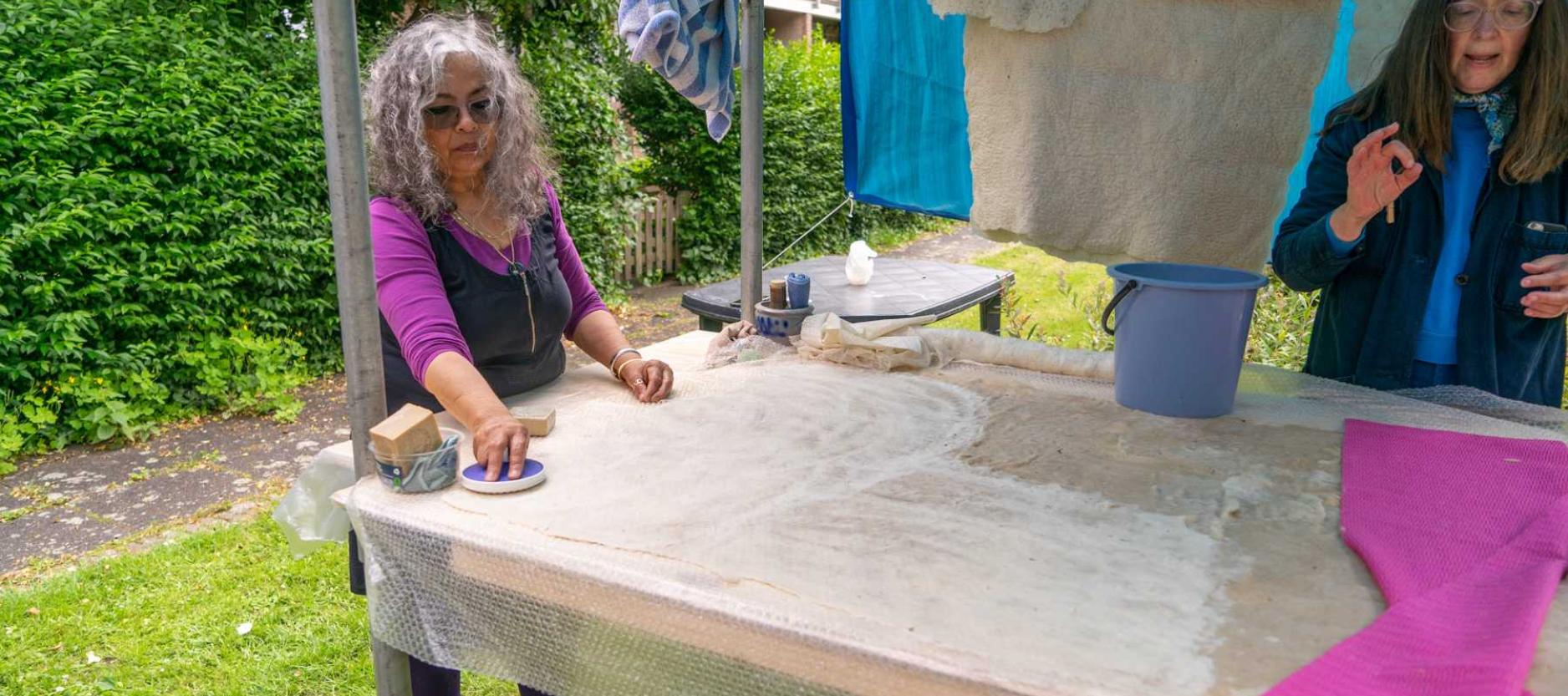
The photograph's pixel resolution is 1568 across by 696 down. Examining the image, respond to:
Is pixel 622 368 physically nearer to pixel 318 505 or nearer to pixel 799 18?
pixel 318 505

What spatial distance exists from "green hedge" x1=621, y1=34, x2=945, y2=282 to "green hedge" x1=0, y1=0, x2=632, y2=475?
3.07 meters

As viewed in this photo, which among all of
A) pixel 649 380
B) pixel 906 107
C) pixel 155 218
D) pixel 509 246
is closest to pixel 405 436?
pixel 649 380

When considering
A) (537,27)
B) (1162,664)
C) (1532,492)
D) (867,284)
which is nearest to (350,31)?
(1162,664)

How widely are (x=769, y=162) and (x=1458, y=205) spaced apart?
296 inches

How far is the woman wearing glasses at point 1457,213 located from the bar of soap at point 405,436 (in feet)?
5.45

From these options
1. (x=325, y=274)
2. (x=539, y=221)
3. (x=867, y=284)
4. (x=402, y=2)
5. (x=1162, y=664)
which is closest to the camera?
(x=1162, y=664)

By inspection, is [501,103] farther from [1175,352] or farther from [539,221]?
[1175,352]

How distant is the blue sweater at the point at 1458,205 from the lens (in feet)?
6.52

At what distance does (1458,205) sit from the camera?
2.00 m

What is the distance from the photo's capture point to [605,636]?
4.29 feet

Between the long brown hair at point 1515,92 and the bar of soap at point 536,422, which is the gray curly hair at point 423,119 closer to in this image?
the bar of soap at point 536,422

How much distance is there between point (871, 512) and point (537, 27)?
636cm

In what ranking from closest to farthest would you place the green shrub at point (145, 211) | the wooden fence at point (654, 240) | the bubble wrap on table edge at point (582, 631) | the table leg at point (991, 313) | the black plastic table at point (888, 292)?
the bubble wrap on table edge at point (582, 631)
the black plastic table at point (888, 292)
the green shrub at point (145, 211)
the table leg at point (991, 313)
the wooden fence at point (654, 240)

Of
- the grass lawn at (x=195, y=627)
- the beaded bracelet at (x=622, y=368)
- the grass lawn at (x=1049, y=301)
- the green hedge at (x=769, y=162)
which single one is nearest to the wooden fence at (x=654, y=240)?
the green hedge at (x=769, y=162)
